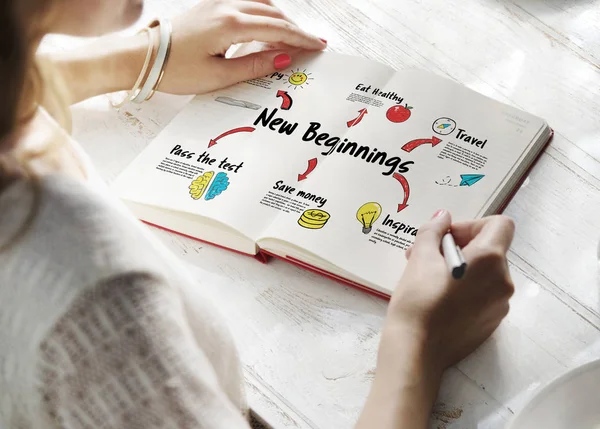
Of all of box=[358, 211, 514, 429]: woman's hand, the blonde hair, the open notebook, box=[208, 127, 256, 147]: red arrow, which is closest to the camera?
the blonde hair

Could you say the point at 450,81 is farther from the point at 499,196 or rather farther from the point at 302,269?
the point at 302,269

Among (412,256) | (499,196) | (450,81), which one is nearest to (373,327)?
(412,256)

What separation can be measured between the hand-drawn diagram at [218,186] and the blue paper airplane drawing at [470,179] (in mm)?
256

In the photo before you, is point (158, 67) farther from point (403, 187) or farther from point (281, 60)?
point (403, 187)

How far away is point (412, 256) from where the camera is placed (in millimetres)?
676

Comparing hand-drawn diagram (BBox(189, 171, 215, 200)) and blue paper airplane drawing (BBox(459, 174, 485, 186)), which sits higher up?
blue paper airplane drawing (BBox(459, 174, 485, 186))

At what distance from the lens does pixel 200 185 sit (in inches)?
31.9

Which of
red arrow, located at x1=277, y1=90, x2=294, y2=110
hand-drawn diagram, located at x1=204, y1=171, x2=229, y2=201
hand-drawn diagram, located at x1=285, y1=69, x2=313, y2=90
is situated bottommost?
hand-drawn diagram, located at x1=204, y1=171, x2=229, y2=201

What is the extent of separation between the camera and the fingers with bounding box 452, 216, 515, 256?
0.65 m

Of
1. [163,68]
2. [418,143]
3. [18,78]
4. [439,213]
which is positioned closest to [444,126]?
[418,143]

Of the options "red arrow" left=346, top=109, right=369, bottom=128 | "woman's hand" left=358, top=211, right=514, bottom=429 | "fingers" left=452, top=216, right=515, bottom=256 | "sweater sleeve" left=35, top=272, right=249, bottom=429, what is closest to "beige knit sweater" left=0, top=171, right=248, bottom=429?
"sweater sleeve" left=35, top=272, right=249, bottom=429

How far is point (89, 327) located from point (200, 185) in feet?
1.25

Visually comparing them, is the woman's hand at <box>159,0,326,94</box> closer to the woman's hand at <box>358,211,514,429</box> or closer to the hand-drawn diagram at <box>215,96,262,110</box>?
the hand-drawn diagram at <box>215,96,262,110</box>

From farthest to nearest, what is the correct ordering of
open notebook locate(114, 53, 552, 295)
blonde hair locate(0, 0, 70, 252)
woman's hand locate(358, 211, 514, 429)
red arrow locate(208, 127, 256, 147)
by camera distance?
red arrow locate(208, 127, 256, 147)
open notebook locate(114, 53, 552, 295)
woman's hand locate(358, 211, 514, 429)
blonde hair locate(0, 0, 70, 252)
